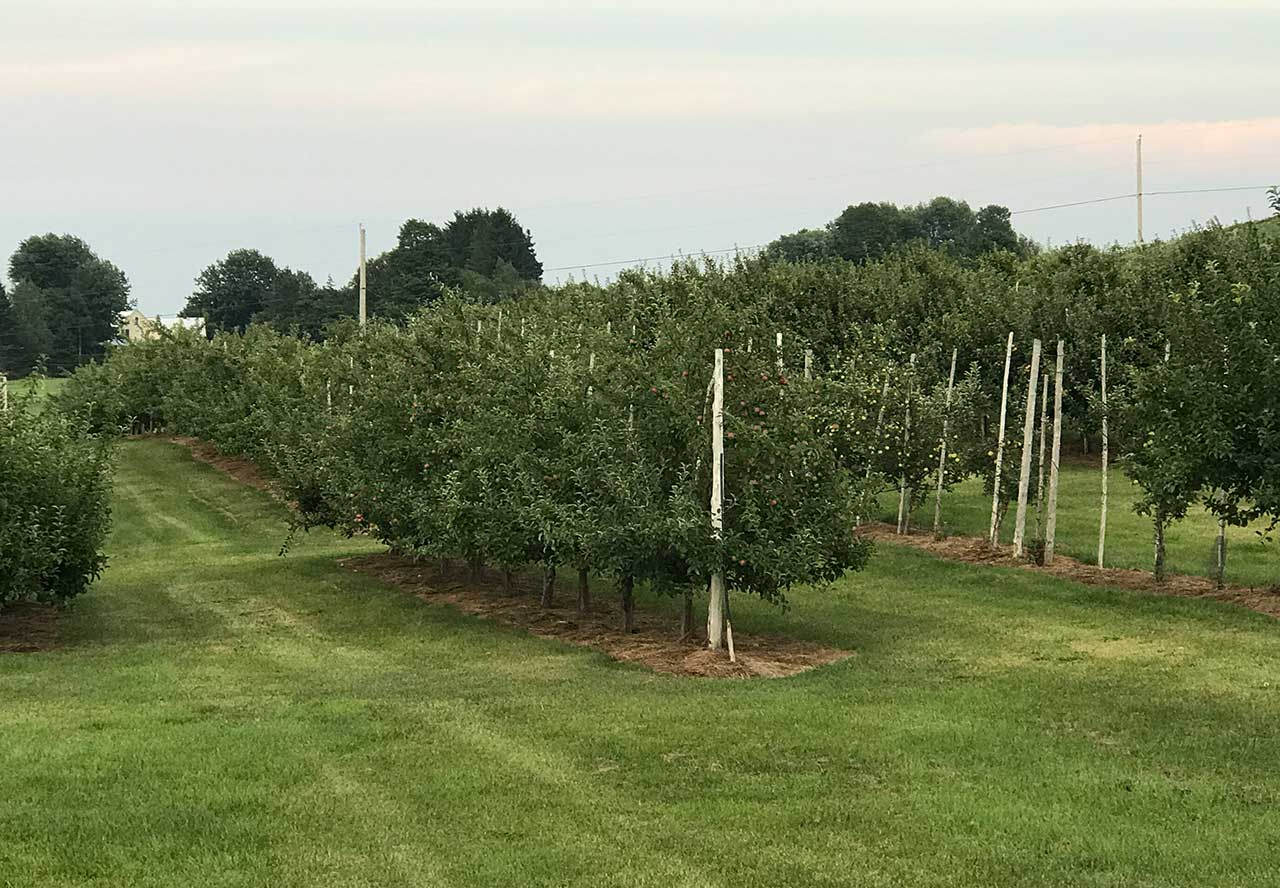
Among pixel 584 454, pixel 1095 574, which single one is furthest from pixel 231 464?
pixel 1095 574

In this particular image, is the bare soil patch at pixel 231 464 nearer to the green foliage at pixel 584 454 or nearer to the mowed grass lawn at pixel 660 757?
the green foliage at pixel 584 454

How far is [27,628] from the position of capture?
58.9 ft

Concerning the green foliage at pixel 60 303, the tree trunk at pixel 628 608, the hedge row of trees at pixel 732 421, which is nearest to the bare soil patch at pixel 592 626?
the tree trunk at pixel 628 608

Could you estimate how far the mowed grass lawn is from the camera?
7.55 m

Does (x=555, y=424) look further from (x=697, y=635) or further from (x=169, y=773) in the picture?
(x=169, y=773)

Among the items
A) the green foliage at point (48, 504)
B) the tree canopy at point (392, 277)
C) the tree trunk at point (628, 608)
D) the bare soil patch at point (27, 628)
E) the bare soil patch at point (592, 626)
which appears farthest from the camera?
the tree canopy at point (392, 277)

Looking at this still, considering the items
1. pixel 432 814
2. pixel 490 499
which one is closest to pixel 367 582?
pixel 490 499

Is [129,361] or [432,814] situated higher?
[129,361]

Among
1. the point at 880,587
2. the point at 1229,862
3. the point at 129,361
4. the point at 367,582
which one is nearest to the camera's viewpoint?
the point at 1229,862

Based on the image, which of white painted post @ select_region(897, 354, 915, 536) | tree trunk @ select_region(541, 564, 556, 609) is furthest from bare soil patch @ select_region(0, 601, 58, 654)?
white painted post @ select_region(897, 354, 915, 536)

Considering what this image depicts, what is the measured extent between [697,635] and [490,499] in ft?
10.4

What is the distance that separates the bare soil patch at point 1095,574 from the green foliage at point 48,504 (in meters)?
12.6

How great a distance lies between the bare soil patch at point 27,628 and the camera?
16.7 m

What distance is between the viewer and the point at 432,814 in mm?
8539
